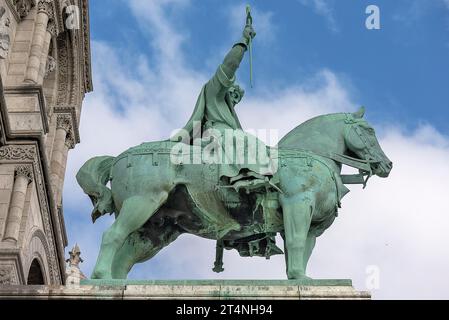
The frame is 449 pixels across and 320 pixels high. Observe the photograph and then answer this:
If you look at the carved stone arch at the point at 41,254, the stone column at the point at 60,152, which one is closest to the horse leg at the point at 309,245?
the carved stone arch at the point at 41,254

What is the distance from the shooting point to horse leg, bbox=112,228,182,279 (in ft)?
53.5

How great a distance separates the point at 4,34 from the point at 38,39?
8.41 ft

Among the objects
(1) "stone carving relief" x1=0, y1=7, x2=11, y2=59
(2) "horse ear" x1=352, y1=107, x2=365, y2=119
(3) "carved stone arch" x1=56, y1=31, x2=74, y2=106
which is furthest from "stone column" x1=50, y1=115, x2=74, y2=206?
(2) "horse ear" x1=352, y1=107, x2=365, y2=119

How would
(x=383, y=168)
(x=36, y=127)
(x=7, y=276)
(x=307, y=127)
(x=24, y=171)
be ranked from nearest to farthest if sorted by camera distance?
(x=383, y=168) < (x=307, y=127) < (x=7, y=276) < (x=24, y=171) < (x=36, y=127)

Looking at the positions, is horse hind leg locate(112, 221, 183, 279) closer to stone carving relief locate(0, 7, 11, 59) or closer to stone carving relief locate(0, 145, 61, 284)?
stone carving relief locate(0, 145, 61, 284)

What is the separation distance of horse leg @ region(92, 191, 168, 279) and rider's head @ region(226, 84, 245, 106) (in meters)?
2.58

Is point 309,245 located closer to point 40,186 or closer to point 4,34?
point 40,186

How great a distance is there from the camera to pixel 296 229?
51.3 feet

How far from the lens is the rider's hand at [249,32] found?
1728 centimetres

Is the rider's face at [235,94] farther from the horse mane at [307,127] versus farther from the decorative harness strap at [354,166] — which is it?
the decorative harness strap at [354,166]

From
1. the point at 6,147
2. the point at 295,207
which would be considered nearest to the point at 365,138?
the point at 295,207

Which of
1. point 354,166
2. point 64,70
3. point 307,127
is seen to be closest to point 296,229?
point 354,166

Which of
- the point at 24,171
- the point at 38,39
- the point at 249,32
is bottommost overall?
the point at 249,32
